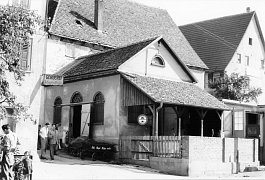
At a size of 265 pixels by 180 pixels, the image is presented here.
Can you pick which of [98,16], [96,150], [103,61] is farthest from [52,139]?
[98,16]

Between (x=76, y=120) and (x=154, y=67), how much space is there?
5907mm

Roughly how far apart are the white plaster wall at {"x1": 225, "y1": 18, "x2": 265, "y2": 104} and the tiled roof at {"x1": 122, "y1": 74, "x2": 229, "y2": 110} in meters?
17.8

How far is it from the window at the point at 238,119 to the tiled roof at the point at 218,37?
13766mm

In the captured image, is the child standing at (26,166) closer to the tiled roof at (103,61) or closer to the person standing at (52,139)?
the person standing at (52,139)

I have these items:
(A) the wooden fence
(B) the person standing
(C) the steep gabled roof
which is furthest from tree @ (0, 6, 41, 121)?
(C) the steep gabled roof

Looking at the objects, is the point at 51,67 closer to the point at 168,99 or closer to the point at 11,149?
the point at 168,99

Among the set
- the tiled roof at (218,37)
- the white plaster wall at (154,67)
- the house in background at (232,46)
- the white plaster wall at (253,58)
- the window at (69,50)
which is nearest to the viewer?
the white plaster wall at (154,67)

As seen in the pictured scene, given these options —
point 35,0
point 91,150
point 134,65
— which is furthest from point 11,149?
point 134,65

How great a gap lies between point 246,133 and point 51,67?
45.2ft

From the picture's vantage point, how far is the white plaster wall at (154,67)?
78.8 feet

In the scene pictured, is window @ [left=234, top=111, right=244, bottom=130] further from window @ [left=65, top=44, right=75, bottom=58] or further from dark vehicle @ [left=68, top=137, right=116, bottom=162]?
window @ [left=65, top=44, right=75, bottom=58]

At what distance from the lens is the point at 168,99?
71.3 feet

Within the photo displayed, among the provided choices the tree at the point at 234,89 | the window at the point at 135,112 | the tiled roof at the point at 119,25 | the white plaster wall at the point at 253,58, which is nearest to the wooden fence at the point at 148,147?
the window at the point at 135,112

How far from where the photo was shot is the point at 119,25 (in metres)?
34.6
